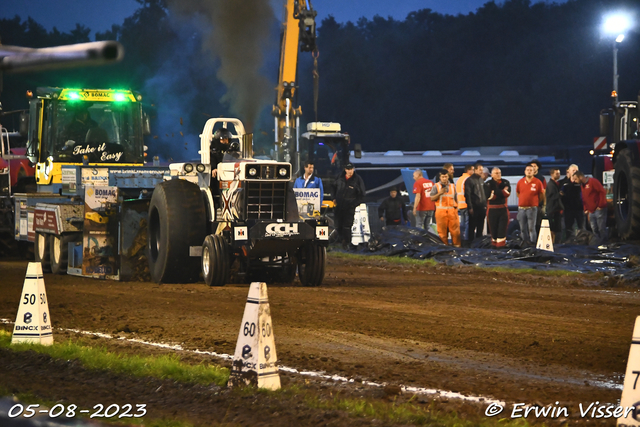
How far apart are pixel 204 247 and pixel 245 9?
53.6 ft

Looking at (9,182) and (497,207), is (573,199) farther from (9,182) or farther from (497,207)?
(9,182)

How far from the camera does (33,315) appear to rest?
8.86m

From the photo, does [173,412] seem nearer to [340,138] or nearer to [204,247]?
[204,247]

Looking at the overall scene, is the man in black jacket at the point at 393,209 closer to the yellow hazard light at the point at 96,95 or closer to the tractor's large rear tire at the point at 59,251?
the yellow hazard light at the point at 96,95

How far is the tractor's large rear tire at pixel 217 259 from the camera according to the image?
44.7 ft

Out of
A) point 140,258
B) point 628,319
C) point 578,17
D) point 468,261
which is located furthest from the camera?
point 578,17

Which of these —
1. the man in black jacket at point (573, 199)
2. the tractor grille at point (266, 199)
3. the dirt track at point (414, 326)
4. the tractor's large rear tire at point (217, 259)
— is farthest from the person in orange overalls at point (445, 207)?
the tractor's large rear tire at point (217, 259)

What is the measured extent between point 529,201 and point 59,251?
1040 cm

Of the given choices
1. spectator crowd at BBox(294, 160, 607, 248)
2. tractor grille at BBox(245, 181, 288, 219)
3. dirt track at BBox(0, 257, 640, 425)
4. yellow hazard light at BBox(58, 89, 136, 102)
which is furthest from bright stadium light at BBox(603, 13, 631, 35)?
tractor grille at BBox(245, 181, 288, 219)

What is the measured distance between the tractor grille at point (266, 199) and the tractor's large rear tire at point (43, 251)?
18.1ft

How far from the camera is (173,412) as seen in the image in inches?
249

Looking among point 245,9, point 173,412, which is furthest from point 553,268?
point 245,9

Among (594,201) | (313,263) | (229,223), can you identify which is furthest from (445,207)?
(229,223)

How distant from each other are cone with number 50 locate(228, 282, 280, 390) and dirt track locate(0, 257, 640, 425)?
478 mm
